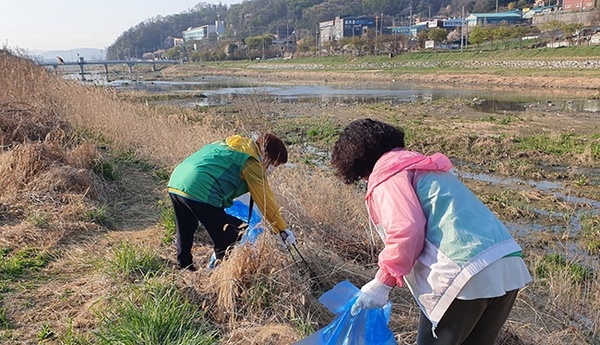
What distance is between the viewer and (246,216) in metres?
3.63

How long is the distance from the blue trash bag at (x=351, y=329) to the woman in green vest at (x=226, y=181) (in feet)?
3.42

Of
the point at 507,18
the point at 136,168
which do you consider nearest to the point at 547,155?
the point at 136,168

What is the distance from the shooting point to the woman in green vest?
3.07 meters

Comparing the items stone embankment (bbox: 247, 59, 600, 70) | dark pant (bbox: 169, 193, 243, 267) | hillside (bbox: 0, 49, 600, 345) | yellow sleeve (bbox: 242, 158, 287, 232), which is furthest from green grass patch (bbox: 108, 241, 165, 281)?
stone embankment (bbox: 247, 59, 600, 70)

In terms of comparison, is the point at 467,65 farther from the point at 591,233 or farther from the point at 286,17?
the point at 286,17

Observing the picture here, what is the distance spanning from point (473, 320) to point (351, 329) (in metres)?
0.54

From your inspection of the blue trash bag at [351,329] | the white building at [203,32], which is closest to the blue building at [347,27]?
the white building at [203,32]

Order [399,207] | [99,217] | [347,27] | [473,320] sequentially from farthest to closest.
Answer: [347,27]
[99,217]
[473,320]
[399,207]

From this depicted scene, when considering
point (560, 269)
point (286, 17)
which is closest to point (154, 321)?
point (560, 269)

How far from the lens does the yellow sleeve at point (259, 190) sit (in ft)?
10.00

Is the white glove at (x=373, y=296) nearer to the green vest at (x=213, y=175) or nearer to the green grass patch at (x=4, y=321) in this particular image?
the green vest at (x=213, y=175)

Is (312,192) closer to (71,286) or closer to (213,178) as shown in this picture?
(213,178)

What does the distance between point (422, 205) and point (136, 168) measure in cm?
619

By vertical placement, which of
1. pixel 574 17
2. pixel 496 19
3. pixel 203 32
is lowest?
pixel 574 17
